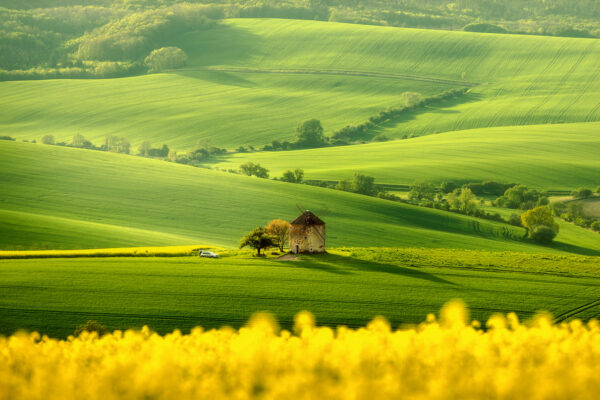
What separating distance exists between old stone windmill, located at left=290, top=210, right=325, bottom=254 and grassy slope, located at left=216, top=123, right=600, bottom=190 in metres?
44.3

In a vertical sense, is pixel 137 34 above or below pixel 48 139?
above

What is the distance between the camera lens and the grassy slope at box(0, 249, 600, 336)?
98.9 feet

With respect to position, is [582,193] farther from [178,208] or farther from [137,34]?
[137,34]

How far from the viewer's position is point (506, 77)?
502 feet

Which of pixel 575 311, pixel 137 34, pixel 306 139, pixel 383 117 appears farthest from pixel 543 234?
pixel 137 34

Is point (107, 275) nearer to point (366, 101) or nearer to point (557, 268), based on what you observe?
point (557, 268)

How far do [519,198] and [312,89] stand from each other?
257ft

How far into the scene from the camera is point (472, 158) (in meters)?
101

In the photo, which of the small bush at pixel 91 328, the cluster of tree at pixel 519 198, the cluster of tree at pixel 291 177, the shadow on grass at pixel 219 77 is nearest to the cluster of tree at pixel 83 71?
the shadow on grass at pixel 219 77

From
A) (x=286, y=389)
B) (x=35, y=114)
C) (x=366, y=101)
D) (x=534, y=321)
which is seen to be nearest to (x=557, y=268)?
(x=534, y=321)

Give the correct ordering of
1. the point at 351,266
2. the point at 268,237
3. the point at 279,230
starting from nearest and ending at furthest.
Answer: the point at 351,266, the point at 268,237, the point at 279,230

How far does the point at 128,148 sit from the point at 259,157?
22.6 metres

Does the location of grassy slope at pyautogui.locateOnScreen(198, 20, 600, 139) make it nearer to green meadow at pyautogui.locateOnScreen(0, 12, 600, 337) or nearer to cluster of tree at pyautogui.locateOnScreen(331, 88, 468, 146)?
green meadow at pyautogui.locateOnScreen(0, 12, 600, 337)

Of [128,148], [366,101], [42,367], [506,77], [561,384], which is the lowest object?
[42,367]
